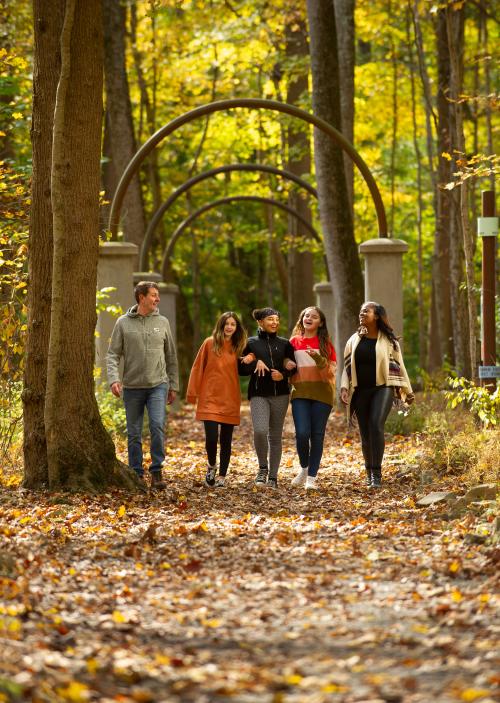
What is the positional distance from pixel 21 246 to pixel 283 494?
3.70 metres

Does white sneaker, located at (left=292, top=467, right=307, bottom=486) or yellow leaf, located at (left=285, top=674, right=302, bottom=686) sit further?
white sneaker, located at (left=292, top=467, right=307, bottom=486)

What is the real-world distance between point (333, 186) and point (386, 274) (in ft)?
9.71

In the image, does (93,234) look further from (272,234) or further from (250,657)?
(272,234)

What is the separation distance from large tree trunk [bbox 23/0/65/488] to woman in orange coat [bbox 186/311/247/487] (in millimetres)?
1596

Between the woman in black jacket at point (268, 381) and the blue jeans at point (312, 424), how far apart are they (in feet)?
0.62

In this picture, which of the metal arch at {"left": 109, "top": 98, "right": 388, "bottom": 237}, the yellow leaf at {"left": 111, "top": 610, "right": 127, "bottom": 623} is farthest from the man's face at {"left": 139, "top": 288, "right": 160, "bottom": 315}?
the yellow leaf at {"left": 111, "top": 610, "right": 127, "bottom": 623}

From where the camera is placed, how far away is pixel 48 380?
9.27m

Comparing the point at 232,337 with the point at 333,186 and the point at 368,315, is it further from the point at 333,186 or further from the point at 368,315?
the point at 333,186

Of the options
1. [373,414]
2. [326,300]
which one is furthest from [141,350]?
[326,300]

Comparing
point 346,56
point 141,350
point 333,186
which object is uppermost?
point 346,56

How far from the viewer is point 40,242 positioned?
9727mm

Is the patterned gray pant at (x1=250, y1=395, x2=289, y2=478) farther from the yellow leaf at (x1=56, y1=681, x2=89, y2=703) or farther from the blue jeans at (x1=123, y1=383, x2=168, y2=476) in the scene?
the yellow leaf at (x1=56, y1=681, x2=89, y2=703)

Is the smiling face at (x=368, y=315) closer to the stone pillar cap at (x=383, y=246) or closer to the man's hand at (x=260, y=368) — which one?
the man's hand at (x=260, y=368)

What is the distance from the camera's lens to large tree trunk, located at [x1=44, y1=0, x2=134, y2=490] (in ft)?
30.2
